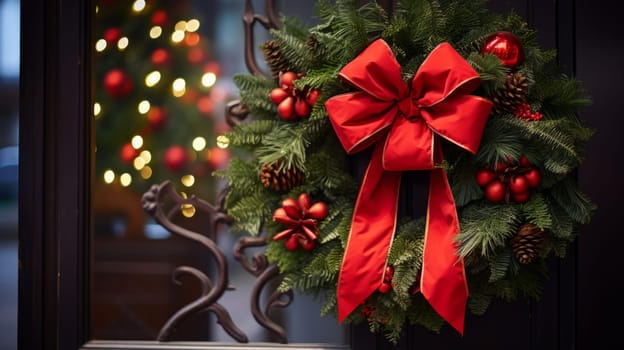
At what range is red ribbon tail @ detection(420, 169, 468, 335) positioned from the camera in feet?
3.22

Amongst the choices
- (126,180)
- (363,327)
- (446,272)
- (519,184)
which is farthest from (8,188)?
(519,184)

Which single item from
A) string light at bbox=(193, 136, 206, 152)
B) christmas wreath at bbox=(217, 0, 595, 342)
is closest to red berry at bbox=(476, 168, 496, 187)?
christmas wreath at bbox=(217, 0, 595, 342)

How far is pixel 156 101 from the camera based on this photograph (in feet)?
3.89

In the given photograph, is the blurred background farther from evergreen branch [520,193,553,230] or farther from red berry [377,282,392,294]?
evergreen branch [520,193,553,230]

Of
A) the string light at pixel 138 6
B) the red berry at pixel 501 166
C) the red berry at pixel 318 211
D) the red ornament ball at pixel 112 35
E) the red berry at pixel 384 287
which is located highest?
the string light at pixel 138 6

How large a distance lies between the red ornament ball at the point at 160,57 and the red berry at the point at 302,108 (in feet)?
1.08

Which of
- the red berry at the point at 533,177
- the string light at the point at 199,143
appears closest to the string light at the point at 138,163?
the string light at the point at 199,143

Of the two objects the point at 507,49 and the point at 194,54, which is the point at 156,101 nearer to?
the point at 194,54

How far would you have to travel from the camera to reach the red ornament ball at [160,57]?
1188mm

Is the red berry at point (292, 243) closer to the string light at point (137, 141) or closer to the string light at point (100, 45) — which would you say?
the string light at point (137, 141)

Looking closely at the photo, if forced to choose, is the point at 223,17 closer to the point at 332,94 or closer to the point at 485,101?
the point at 332,94

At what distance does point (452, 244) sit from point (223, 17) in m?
0.68

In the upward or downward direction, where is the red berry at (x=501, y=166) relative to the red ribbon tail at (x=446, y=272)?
upward

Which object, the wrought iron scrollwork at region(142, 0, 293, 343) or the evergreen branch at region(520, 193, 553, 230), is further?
the wrought iron scrollwork at region(142, 0, 293, 343)
